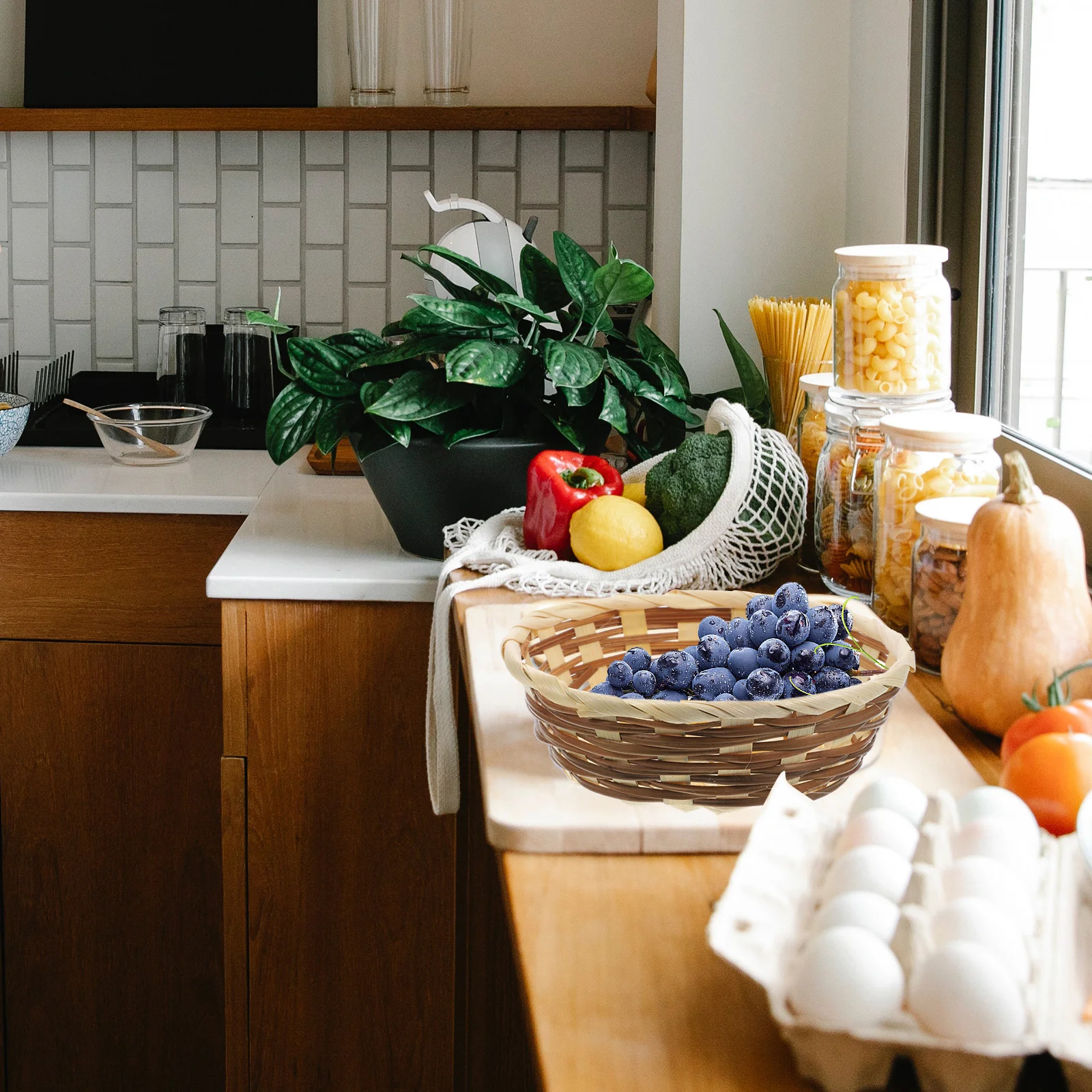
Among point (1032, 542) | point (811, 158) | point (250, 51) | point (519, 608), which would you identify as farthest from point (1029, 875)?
point (250, 51)

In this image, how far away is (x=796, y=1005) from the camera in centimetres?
46

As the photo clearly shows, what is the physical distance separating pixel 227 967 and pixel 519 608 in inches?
26.4

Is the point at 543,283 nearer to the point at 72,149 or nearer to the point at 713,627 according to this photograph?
the point at 713,627

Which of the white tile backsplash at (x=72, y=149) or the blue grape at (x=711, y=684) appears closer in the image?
the blue grape at (x=711, y=684)

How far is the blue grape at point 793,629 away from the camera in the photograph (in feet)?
2.66

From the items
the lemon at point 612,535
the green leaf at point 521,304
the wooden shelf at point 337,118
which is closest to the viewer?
the lemon at point 612,535

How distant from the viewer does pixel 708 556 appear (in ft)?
4.12

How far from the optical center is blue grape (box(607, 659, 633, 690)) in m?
0.81

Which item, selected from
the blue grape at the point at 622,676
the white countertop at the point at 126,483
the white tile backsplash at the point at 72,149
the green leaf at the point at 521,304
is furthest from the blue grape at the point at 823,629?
the white tile backsplash at the point at 72,149

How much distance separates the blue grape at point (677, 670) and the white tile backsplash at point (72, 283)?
2017mm

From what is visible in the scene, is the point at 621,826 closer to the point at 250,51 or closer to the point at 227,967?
the point at 227,967

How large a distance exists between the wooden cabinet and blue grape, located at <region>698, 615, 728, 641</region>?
111 centimetres

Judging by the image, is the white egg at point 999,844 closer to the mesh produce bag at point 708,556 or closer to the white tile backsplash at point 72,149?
the mesh produce bag at point 708,556

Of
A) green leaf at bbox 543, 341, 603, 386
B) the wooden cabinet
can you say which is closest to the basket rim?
green leaf at bbox 543, 341, 603, 386
